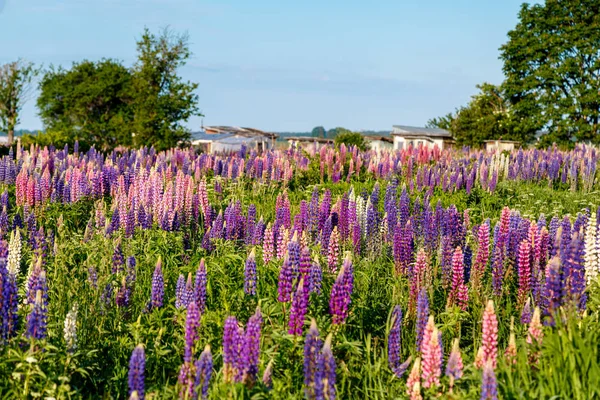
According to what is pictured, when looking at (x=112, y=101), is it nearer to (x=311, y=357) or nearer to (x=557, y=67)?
(x=557, y=67)

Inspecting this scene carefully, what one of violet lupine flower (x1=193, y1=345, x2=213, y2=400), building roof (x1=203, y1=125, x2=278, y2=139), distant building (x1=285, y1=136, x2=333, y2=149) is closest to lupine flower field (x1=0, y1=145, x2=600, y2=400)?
violet lupine flower (x1=193, y1=345, x2=213, y2=400)

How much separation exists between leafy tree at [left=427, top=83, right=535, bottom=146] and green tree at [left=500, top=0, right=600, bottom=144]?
4.40 feet

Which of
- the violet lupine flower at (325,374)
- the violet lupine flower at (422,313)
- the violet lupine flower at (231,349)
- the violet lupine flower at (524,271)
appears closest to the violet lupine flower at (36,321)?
the violet lupine flower at (231,349)

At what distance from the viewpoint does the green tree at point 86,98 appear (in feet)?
212

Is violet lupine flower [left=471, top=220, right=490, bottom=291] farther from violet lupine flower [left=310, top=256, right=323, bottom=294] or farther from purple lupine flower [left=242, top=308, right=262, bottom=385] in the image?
purple lupine flower [left=242, top=308, right=262, bottom=385]

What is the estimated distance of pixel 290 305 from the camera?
17.2 ft

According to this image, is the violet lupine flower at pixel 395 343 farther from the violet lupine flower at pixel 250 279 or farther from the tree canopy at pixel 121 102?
the tree canopy at pixel 121 102

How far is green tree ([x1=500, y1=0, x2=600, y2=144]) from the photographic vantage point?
159 ft

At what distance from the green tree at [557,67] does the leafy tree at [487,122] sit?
134cm

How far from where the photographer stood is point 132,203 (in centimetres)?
927

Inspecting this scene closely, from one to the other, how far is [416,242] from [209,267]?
115 inches

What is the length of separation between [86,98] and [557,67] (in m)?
42.9

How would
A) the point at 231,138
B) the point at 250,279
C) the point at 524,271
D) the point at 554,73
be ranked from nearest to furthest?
1. the point at 250,279
2. the point at 524,271
3. the point at 554,73
4. the point at 231,138

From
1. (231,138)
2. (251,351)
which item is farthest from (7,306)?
(231,138)
